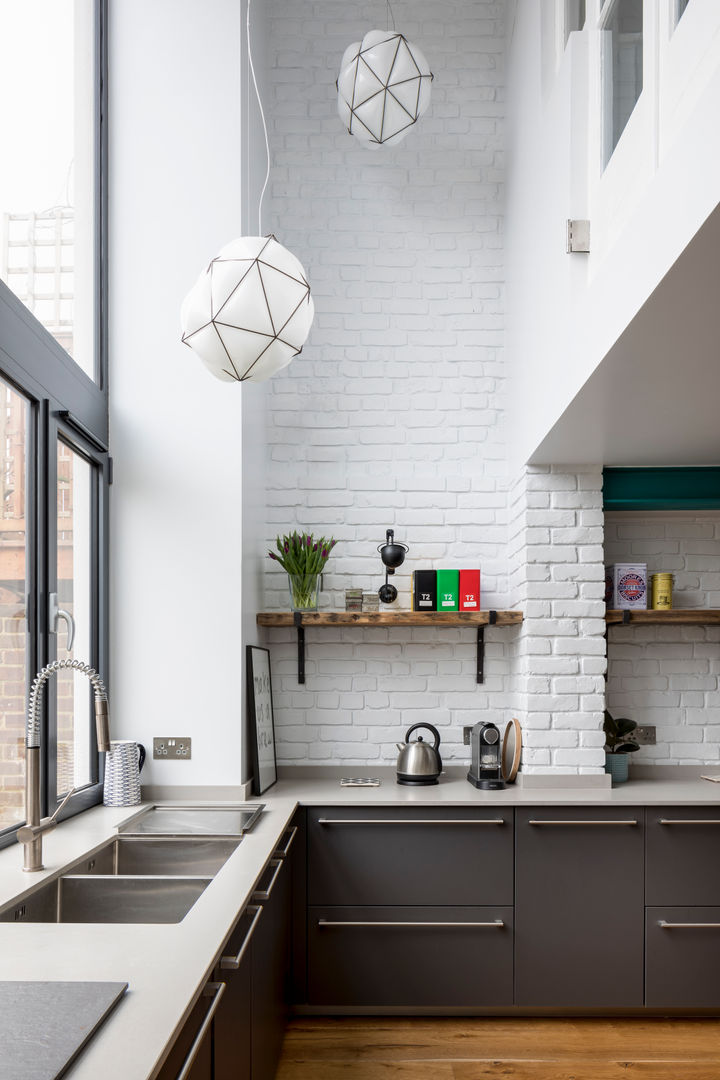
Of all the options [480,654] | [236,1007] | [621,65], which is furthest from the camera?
[480,654]

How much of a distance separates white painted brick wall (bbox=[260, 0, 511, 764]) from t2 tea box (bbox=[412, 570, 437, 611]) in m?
0.20

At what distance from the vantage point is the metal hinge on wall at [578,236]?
2.65 metres

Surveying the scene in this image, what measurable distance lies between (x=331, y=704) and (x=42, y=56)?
2576 mm

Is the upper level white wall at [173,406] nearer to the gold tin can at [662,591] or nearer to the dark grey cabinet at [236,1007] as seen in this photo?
the dark grey cabinet at [236,1007]

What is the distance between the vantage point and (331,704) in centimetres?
394

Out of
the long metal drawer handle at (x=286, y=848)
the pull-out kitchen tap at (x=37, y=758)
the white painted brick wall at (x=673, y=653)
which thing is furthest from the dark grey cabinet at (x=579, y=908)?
the pull-out kitchen tap at (x=37, y=758)

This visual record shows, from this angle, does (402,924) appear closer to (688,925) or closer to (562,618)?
(688,925)

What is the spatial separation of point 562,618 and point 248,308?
1916 millimetres

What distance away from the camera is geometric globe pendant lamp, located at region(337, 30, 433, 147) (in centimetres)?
344

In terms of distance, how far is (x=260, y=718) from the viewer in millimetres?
3535

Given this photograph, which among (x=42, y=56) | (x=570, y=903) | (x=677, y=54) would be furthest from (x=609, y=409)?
(x=42, y=56)

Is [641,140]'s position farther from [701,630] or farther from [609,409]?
[701,630]

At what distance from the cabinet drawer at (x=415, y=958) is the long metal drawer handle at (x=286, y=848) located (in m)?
0.35

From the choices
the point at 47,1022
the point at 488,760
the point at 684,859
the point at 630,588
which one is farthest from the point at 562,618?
the point at 47,1022
